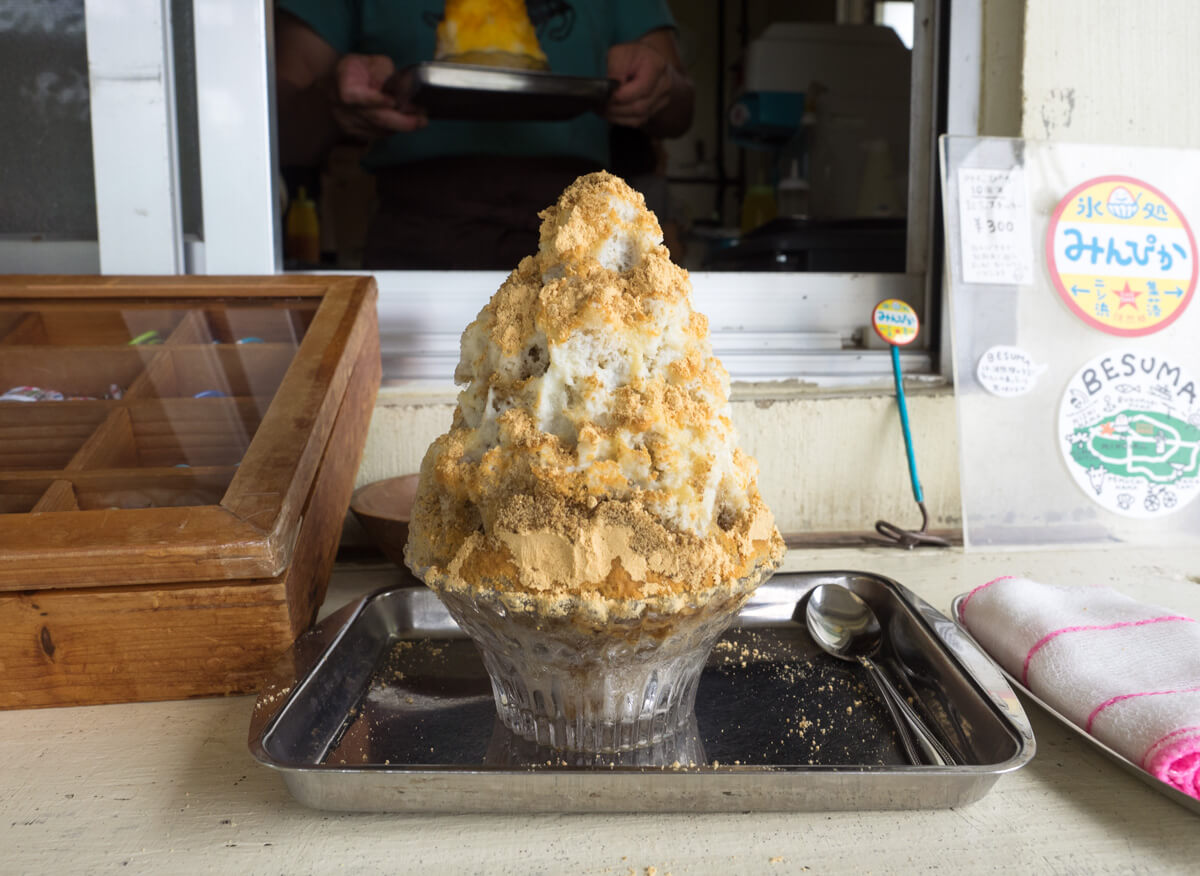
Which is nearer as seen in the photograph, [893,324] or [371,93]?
[893,324]

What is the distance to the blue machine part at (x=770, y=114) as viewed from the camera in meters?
2.36

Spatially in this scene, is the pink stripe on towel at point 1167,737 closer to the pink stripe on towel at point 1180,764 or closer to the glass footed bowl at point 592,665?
the pink stripe on towel at point 1180,764

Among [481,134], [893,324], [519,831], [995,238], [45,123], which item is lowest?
[519,831]

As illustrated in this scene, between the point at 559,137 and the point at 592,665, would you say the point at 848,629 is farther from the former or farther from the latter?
the point at 559,137

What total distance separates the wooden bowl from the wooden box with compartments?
57 millimetres

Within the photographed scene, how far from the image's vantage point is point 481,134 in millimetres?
1700

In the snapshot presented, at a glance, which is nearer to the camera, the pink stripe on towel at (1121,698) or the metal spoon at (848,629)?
→ the pink stripe on towel at (1121,698)

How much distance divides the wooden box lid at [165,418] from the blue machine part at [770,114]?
1.75 metres

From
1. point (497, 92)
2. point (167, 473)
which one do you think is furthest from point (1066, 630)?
point (497, 92)

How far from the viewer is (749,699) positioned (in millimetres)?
620

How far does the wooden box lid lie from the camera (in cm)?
59

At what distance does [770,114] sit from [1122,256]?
60.6 inches

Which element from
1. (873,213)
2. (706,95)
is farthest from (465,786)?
(706,95)

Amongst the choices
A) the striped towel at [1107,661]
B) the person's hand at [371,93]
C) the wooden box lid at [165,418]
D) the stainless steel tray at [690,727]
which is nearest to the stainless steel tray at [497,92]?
the person's hand at [371,93]
